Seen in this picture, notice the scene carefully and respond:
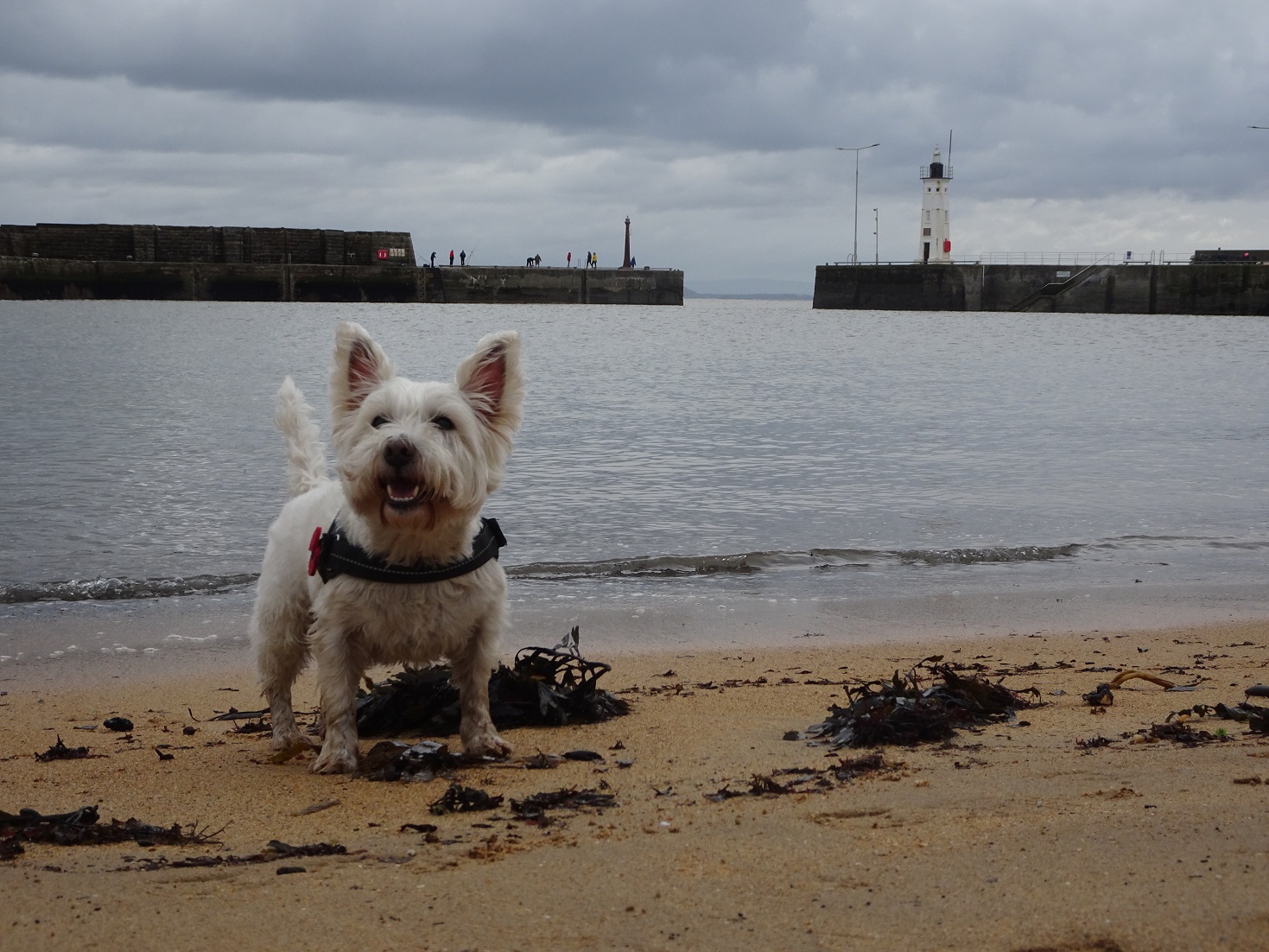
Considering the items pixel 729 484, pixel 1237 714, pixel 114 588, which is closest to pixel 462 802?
pixel 1237 714

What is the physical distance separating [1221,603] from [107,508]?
33.2ft

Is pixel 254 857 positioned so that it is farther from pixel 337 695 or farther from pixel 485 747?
pixel 485 747

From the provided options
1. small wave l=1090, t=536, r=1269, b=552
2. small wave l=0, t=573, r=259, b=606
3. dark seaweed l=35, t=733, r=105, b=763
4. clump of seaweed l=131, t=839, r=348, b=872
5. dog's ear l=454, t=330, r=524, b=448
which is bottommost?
small wave l=0, t=573, r=259, b=606

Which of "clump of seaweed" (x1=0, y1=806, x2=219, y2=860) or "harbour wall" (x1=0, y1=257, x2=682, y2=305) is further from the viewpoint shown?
"harbour wall" (x1=0, y1=257, x2=682, y2=305)

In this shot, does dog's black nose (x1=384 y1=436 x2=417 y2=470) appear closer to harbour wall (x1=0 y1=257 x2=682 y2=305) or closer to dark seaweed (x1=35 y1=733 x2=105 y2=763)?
dark seaweed (x1=35 y1=733 x2=105 y2=763)

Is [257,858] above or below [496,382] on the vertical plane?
below

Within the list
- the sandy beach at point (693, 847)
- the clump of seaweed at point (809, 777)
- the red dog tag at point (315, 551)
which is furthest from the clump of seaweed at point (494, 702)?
the clump of seaweed at point (809, 777)

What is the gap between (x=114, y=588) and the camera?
30.0 feet

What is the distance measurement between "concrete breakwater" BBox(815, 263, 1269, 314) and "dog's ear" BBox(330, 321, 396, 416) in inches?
3448

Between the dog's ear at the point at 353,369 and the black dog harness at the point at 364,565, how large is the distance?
18.1 inches

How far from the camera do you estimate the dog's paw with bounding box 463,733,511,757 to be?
189 inches

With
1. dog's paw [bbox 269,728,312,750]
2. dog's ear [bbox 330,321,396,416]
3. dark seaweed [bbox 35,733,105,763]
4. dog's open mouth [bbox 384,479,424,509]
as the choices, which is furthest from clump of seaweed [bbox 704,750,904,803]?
dark seaweed [bbox 35,733,105,763]

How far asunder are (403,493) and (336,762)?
1.10m

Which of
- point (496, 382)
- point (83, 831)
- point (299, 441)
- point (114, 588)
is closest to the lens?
point (83, 831)
